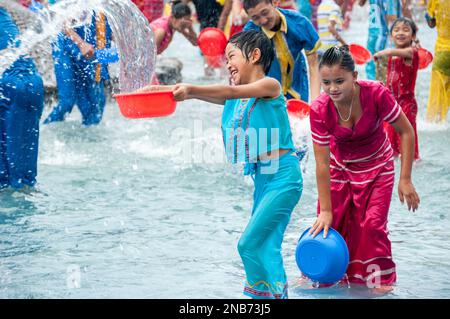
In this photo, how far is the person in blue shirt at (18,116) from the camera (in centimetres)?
640

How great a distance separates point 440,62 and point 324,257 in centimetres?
474

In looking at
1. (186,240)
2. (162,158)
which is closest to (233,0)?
(162,158)

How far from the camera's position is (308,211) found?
622 centimetres

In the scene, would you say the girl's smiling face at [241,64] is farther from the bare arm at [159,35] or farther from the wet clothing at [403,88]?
the bare arm at [159,35]

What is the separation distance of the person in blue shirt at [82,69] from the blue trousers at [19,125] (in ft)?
6.08

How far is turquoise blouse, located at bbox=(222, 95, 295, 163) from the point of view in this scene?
13.8 ft

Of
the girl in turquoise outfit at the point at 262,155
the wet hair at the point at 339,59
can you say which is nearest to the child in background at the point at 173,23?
the wet hair at the point at 339,59

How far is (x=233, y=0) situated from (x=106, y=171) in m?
4.76

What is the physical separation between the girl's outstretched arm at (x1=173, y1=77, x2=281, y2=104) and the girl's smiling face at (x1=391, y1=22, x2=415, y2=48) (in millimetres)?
3627

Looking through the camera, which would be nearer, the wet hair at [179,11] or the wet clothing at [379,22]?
the wet hair at [179,11]

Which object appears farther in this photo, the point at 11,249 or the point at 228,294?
the point at 11,249

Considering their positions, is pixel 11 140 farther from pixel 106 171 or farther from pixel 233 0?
pixel 233 0

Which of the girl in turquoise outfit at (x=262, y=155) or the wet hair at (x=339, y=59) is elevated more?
the wet hair at (x=339, y=59)

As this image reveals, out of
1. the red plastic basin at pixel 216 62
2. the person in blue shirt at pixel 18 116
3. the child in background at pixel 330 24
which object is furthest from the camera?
the red plastic basin at pixel 216 62
